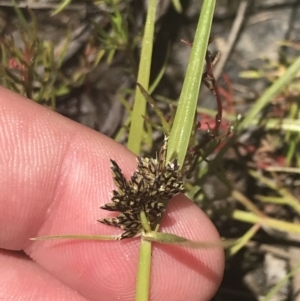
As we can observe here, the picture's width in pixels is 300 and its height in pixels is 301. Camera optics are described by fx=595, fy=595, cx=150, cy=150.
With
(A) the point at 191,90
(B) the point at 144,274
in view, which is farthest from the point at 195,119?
(B) the point at 144,274

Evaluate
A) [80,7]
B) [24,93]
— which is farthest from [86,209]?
[80,7]

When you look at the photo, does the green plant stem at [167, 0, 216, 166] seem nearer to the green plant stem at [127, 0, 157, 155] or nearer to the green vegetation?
the green vegetation

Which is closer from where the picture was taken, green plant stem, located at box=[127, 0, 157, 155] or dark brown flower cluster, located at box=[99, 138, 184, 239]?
dark brown flower cluster, located at box=[99, 138, 184, 239]

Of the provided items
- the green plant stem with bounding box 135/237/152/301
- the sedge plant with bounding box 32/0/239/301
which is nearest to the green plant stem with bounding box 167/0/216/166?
the sedge plant with bounding box 32/0/239/301

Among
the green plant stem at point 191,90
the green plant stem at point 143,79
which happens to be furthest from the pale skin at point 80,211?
the green plant stem at point 191,90

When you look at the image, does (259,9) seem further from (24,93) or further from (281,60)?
(24,93)

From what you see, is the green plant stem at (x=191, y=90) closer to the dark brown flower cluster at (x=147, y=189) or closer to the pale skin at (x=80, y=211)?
the dark brown flower cluster at (x=147, y=189)

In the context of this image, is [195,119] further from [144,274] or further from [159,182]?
[144,274]
